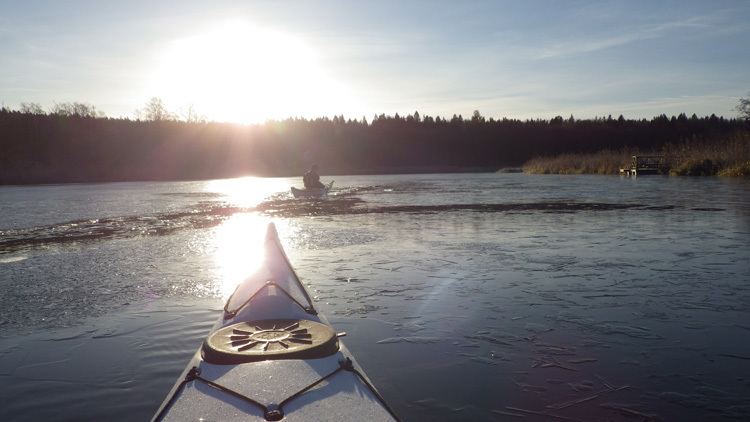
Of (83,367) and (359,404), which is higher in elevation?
(359,404)

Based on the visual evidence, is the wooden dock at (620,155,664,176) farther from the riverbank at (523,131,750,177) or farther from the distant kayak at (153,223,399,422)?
the distant kayak at (153,223,399,422)

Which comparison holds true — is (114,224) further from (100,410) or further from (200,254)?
(100,410)

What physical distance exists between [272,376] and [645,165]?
41.5 m

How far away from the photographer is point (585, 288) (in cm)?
635

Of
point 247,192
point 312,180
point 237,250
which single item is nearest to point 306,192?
point 312,180

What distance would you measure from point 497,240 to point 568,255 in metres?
1.94

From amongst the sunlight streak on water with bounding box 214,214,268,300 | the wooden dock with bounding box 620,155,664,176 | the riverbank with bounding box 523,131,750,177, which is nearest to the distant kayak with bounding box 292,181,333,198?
the sunlight streak on water with bounding box 214,214,268,300

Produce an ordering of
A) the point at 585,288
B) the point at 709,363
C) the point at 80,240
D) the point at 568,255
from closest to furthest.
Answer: the point at 709,363, the point at 585,288, the point at 568,255, the point at 80,240

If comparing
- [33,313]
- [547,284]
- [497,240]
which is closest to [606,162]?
[497,240]

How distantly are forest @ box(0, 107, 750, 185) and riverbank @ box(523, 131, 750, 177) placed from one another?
1091 inches

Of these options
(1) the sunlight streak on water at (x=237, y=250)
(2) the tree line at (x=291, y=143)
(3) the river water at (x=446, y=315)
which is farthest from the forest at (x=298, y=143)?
(3) the river water at (x=446, y=315)

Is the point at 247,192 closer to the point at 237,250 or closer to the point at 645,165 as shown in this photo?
the point at 237,250

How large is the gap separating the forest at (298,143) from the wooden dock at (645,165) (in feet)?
109

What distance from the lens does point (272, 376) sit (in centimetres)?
290
